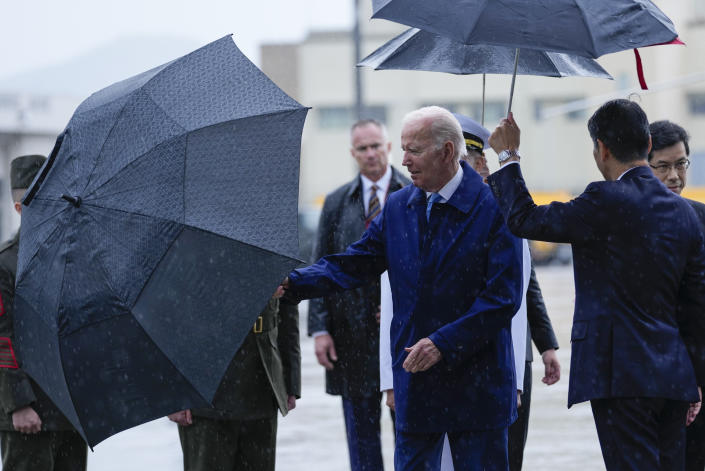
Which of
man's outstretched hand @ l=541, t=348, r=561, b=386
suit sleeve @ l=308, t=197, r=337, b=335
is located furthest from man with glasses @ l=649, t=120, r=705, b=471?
suit sleeve @ l=308, t=197, r=337, b=335

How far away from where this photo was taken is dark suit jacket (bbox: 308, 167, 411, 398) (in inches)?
269

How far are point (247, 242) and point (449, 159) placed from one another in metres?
1.13

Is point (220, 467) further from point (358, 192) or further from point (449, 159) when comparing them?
point (358, 192)

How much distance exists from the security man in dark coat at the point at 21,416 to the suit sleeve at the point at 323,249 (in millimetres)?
1957

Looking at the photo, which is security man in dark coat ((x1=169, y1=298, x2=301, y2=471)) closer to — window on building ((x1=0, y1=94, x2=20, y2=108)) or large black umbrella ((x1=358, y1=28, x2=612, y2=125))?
large black umbrella ((x1=358, y1=28, x2=612, y2=125))

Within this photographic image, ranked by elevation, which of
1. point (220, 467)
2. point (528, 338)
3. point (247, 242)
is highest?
point (247, 242)

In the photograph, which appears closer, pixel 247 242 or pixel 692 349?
pixel 247 242

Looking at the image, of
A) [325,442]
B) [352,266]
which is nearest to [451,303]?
[352,266]

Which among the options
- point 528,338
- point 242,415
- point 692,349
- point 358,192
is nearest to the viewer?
point 692,349

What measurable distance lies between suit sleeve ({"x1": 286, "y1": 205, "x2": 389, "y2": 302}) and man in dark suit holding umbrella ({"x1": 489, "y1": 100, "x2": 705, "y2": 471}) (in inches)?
32.9

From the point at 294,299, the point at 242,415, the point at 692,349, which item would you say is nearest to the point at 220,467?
the point at 242,415

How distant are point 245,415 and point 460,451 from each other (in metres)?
1.05

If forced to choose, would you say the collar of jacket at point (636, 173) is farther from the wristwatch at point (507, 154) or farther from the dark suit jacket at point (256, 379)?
the dark suit jacket at point (256, 379)

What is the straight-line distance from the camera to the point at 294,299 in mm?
5078
